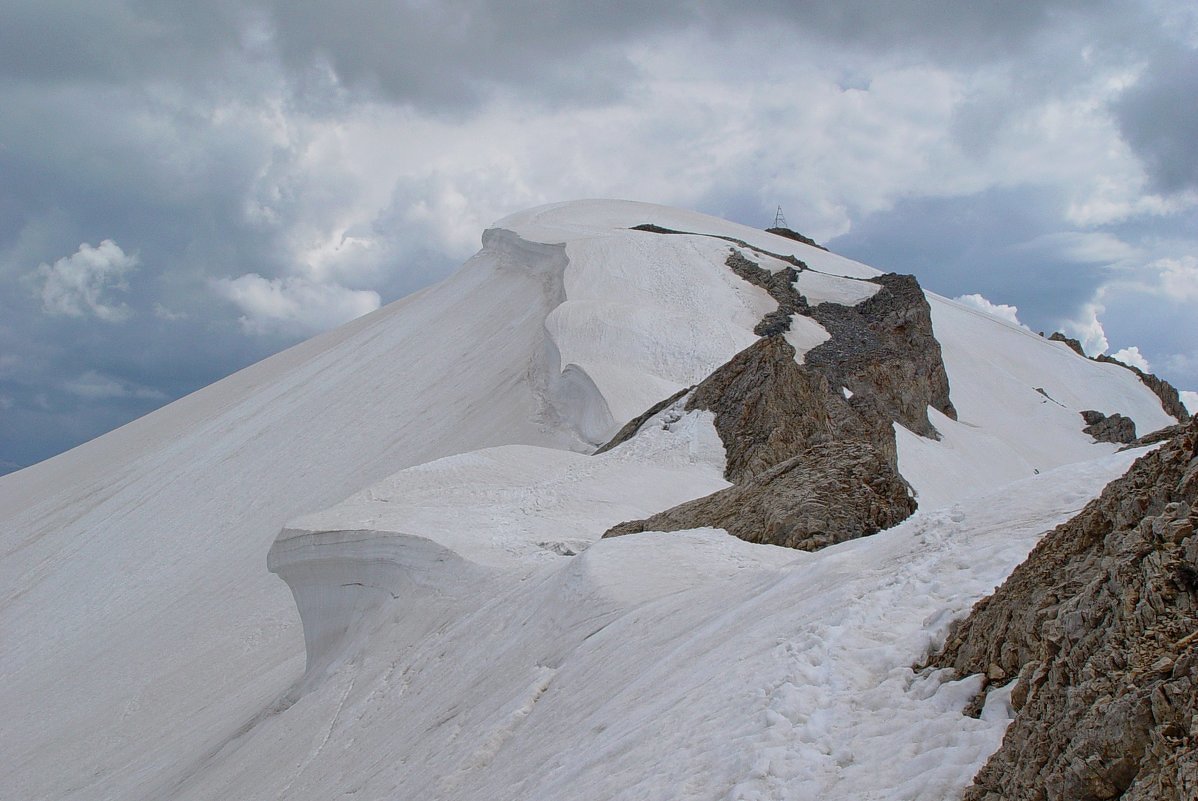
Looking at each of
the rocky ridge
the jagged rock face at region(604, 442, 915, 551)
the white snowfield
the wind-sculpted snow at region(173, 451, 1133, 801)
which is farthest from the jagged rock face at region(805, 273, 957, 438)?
the wind-sculpted snow at region(173, 451, 1133, 801)

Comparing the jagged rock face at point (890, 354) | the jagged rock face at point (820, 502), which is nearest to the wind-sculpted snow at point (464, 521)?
the jagged rock face at point (820, 502)

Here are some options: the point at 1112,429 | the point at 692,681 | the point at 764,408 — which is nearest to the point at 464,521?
the point at 764,408

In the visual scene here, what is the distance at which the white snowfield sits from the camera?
17.3 feet

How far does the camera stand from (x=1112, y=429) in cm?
3556

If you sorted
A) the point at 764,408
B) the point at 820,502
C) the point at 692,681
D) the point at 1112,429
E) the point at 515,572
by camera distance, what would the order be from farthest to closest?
the point at 1112,429
the point at 764,408
the point at 515,572
the point at 820,502
the point at 692,681

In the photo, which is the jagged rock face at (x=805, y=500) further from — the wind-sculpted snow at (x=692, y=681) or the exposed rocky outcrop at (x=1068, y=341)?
the exposed rocky outcrop at (x=1068, y=341)

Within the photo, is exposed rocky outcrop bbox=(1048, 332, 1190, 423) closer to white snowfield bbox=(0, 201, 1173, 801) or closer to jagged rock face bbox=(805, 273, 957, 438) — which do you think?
white snowfield bbox=(0, 201, 1173, 801)

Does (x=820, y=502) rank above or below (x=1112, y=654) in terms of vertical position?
above

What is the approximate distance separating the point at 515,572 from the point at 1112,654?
7.66m

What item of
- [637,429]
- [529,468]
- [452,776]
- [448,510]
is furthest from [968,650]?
[637,429]

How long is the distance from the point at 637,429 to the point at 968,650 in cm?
1353

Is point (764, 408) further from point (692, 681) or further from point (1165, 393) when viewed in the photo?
point (1165, 393)

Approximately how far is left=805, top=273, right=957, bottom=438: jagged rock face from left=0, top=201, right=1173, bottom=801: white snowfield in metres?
1.01

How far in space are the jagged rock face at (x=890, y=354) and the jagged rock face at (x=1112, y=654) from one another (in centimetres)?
2148
